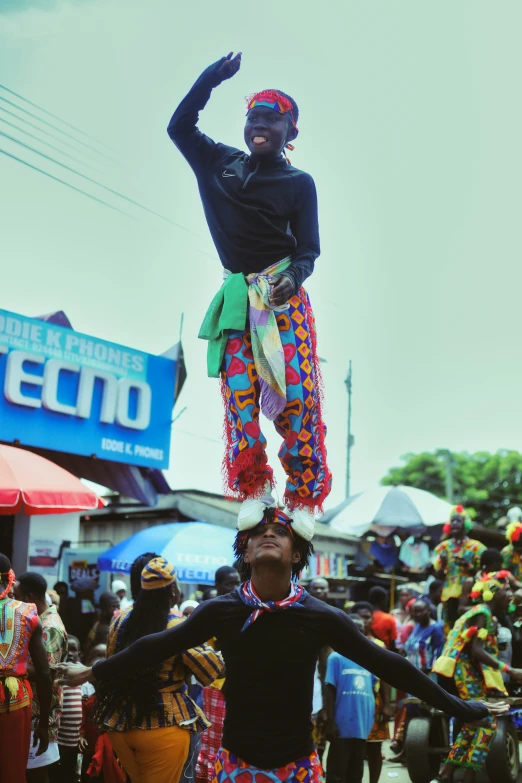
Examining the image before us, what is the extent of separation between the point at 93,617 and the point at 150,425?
4.12 metres

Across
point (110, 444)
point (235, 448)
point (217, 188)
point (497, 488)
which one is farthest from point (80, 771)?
point (497, 488)

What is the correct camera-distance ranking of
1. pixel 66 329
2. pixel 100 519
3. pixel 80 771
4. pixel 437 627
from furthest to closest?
pixel 100 519 → pixel 66 329 → pixel 437 627 → pixel 80 771

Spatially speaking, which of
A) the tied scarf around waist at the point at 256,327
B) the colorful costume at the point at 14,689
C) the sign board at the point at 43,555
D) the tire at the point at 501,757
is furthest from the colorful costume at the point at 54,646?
the sign board at the point at 43,555

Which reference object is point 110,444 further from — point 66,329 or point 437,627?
point 437,627

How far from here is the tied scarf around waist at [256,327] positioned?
13.9 feet

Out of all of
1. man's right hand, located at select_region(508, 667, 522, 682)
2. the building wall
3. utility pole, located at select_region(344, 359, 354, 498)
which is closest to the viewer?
man's right hand, located at select_region(508, 667, 522, 682)

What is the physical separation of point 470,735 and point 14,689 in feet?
15.4

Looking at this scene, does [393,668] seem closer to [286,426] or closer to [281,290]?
[286,426]

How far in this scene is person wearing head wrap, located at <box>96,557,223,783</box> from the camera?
4.84m

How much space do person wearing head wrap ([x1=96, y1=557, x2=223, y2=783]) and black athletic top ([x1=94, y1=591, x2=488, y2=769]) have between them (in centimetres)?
116

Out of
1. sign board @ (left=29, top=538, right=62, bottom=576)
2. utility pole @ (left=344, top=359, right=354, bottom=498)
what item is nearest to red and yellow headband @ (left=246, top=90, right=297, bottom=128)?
sign board @ (left=29, top=538, right=62, bottom=576)

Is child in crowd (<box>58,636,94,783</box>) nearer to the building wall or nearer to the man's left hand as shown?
the man's left hand

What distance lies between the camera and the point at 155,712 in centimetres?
486

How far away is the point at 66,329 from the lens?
15234 mm
